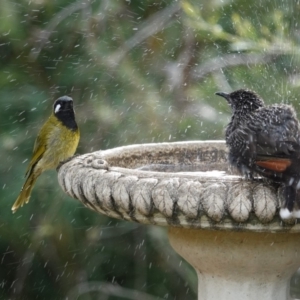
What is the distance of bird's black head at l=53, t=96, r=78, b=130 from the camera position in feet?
16.9

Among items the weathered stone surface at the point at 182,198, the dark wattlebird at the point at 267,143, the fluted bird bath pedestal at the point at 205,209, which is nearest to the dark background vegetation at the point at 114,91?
the fluted bird bath pedestal at the point at 205,209

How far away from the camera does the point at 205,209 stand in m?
3.07

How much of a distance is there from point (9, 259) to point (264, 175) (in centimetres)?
351

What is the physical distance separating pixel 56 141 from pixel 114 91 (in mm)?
905

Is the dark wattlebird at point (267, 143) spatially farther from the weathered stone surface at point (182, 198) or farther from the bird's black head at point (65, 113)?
the bird's black head at point (65, 113)

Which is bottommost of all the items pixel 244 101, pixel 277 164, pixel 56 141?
pixel 56 141

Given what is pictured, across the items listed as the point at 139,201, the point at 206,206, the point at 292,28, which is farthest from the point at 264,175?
the point at 292,28

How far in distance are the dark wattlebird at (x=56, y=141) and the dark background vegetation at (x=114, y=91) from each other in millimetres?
551

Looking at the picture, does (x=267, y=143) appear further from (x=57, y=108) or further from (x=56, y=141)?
(x=57, y=108)

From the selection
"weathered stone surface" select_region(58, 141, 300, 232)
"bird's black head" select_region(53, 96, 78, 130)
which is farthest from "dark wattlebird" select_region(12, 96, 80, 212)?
"weathered stone surface" select_region(58, 141, 300, 232)

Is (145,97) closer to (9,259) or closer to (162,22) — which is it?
(162,22)

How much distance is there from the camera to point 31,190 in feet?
18.4

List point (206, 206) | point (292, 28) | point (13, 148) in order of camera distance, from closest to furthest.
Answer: point (206, 206) → point (292, 28) → point (13, 148)

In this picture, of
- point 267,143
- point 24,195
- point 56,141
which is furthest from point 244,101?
point 24,195
